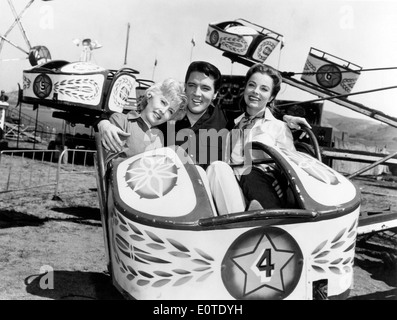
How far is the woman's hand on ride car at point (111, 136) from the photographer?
8.02ft

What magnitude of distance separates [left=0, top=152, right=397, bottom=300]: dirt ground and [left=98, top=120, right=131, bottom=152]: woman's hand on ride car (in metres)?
1.10

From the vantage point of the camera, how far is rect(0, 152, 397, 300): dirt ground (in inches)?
120

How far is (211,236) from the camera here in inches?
74.7

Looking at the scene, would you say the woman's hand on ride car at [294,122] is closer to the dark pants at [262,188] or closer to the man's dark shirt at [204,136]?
the man's dark shirt at [204,136]

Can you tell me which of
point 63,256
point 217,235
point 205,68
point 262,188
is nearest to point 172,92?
point 205,68

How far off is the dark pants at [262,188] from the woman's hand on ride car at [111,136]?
710 mm

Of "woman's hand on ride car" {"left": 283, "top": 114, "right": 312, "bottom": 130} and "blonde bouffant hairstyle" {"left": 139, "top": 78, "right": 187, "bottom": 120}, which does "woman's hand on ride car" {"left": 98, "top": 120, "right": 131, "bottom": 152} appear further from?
"woman's hand on ride car" {"left": 283, "top": 114, "right": 312, "bottom": 130}

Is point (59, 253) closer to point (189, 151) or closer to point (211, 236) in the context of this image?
point (189, 151)

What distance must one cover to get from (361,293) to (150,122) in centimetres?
220

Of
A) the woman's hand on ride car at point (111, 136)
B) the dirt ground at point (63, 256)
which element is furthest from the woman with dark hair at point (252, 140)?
the dirt ground at point (63, 256)

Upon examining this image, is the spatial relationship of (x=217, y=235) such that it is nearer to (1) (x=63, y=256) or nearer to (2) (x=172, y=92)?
(2) (x=172, y=92)

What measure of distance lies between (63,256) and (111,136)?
184 cm

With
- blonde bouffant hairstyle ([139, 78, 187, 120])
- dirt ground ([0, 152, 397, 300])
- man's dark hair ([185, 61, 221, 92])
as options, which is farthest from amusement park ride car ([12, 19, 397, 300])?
dirt ground ([0, 152, 397, 300])
